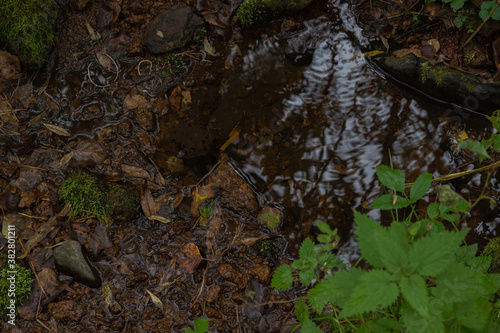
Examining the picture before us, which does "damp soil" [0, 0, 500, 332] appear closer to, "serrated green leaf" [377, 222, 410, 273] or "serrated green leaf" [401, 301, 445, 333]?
"serrated green leaf" [401, 301, 445, 333]

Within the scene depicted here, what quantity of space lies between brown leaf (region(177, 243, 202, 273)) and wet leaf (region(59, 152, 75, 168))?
1.36m

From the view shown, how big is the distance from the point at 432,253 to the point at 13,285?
3.02m

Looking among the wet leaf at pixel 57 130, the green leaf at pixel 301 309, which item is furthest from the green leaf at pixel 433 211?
the wet leaf at pixel 57 130

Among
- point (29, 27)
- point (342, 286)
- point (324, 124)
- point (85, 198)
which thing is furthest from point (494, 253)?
point (29, 27)

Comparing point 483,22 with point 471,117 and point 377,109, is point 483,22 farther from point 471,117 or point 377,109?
point 377,109

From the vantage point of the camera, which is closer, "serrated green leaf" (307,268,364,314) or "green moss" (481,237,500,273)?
"serrated green leaf" (307,268,364,314)

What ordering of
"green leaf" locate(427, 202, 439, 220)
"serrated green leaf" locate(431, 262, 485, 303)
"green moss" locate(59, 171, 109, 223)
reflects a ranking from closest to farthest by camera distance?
1. "serrated green leaf" locate(431, 262, 485, 303)
2. "green leaf" locate(427, 202, 439, 220)
3. "green moss" locate(59, 171, 109, 223)

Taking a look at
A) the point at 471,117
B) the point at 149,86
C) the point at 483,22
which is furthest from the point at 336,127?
the point at 149,86

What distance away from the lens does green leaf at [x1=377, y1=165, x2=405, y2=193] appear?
216cm

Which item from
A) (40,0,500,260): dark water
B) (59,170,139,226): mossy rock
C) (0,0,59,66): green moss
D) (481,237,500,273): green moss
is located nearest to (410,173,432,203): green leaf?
(40,0,500,260): dark water

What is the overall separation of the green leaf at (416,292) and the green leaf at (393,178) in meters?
0.80

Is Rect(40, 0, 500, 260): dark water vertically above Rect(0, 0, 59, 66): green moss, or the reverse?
Rect(0, 0, 59, 66): green moss

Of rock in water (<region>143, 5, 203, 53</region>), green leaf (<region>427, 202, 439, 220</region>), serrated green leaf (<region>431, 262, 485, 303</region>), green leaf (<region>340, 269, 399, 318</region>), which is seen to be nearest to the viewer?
green leaf (<region>340, 269, 399, 318</region>)

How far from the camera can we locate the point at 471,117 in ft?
10.6
